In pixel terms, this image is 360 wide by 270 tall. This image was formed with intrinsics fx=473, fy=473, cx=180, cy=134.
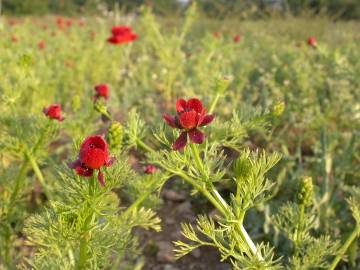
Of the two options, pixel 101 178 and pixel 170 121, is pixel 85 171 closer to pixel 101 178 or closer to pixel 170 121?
pixel 101 178

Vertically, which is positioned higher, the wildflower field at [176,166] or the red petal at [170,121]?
the red petal at [170,121]

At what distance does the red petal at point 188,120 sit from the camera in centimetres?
117

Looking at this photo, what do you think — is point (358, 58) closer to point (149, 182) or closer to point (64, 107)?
point (64, 107)

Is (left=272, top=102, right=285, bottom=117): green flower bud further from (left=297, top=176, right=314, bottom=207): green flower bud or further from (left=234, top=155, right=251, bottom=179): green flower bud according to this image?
(left=234, top=155, right=251, bottom=179): green flower bud

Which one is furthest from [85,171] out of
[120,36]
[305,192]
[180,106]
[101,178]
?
[120,36]

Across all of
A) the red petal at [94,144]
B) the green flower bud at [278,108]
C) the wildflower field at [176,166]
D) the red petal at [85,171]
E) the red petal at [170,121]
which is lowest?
the wildflower field at [176,166]

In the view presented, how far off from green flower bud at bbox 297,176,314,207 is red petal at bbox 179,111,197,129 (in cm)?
52

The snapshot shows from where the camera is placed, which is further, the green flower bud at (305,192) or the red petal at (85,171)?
the green flower bud at (305,192)

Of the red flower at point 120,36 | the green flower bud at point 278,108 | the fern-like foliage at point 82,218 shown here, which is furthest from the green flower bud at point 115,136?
the red flower at point 120,36

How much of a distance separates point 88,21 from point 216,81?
878cm

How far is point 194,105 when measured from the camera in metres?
1.21

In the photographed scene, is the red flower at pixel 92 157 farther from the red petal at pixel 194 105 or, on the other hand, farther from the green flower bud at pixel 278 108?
the green flower bud at pixel 278 108

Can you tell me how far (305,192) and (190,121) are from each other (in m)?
0.54

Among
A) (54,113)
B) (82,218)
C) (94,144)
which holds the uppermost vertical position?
(94,144)
